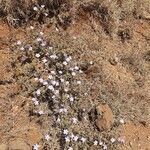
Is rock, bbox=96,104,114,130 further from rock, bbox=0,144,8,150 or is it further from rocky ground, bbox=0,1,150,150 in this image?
rock, bbox=0,144,8,150

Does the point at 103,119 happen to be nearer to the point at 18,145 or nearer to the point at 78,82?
the point at 78,82

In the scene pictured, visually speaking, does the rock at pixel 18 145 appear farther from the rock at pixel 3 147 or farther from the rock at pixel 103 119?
the rock at pixel 103 119

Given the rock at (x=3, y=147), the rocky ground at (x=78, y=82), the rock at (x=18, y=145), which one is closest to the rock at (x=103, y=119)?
the rocky ground at (x=78, y=82)

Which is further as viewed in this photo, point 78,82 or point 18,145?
point 78,82

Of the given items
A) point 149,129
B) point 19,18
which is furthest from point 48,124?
point 19,18

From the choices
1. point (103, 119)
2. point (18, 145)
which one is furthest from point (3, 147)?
point (103, 119)

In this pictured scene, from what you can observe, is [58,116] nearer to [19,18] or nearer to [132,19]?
[19,18]
